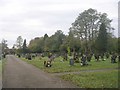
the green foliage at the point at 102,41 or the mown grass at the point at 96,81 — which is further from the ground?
the green foliage at the point at 102,41

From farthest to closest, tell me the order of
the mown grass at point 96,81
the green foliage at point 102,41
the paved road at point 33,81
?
1. the green foliage at point 102,41
2. the paved road at point 33,81
3. the mown grass at point 96,81

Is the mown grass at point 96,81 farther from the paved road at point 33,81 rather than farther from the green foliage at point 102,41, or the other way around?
the green foliage at point 102,41

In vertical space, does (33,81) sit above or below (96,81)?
below

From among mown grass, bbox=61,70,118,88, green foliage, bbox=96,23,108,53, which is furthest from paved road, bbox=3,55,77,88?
green foliage, bbox=96,23,108,53

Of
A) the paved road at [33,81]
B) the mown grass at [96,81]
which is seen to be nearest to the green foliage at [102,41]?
the paved road at [33,81]

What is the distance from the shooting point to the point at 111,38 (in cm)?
10125

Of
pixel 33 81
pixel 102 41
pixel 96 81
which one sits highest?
pixel 102 41

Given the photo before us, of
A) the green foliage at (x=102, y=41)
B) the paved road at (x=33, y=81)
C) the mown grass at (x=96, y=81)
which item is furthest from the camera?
the green foliage at (x=102, y=41)

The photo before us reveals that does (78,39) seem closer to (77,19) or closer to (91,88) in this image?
(77,19)

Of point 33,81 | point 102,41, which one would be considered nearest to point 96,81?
point 33,81

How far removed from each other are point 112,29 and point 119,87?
8992 centimetres

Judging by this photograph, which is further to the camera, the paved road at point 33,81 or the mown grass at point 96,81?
the paved road at point 33,81

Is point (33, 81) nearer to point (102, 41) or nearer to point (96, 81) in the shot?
point (96, 81)

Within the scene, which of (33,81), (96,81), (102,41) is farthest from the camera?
(102,41)
